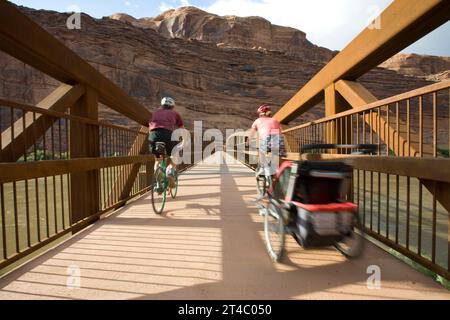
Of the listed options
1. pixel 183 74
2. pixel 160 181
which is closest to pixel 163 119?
pixel 160 181

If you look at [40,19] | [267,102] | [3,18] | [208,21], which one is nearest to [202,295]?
[3,18]

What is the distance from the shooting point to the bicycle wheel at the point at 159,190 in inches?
183

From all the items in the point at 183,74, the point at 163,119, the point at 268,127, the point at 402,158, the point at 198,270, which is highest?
the point at 183,74

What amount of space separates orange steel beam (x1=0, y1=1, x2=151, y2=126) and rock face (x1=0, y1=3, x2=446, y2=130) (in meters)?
35.8

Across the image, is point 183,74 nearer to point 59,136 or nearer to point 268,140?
point 268,140

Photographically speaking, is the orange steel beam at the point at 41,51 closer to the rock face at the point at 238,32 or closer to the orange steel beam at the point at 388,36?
→ the orange steel beam at the point at 388,36

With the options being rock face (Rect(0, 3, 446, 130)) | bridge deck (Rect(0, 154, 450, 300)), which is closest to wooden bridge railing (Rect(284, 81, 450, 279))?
bridge deck (Rect(0, 154, 450, 300))

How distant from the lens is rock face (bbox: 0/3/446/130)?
41719 mm

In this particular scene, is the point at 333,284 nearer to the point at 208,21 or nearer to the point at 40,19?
the point at 40,19

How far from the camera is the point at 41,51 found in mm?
3020

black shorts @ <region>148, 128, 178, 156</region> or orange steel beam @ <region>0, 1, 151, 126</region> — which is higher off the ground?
orange steel beam @ <region>0, 1, 151, 126</region>

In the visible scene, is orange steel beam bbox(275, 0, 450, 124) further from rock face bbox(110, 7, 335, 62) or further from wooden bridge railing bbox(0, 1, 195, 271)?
rock face bbox(110, 7, 335, 62)

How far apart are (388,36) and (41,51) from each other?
3.61 m
